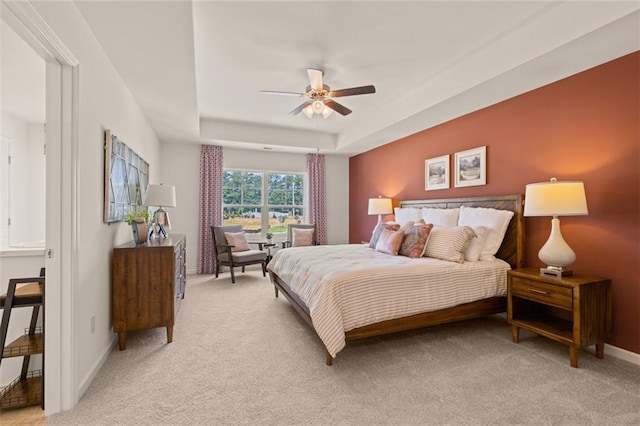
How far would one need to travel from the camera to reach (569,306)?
2342 millimetres

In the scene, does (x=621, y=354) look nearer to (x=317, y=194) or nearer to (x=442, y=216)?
(x=442, y=216)

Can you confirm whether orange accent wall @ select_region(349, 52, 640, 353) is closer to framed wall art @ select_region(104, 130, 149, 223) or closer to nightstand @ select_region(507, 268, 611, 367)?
nightstand @ select_region(507, 268, 611, 367)

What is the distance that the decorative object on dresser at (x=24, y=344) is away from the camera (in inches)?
69.9

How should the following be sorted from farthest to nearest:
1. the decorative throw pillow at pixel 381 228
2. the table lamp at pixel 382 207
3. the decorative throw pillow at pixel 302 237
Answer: the decorative throw pillow at pixel 302 237
the table lamp at pixel 382 207
the decorative throw pillow at pixel 381 228

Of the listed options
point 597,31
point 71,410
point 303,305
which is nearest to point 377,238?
point 303,305

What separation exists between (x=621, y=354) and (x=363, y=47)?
11.4 feet

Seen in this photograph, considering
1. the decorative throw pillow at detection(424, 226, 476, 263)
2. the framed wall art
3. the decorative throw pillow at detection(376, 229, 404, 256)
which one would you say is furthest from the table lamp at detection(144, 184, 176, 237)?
the decorative throw pillow at detection(424, 226, 476, 263)

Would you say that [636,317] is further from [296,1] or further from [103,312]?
[103,312]

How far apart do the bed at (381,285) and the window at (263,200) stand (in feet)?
9.35

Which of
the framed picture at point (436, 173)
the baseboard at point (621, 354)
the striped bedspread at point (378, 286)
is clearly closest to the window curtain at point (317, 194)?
the framed picture at point (436, 173)

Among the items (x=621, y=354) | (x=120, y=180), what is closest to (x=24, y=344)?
(x=120, y=180)

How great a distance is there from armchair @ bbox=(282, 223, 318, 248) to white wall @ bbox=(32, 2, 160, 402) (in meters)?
3.47

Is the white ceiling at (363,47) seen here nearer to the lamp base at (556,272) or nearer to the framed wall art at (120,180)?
the framed wall art at (120,180)

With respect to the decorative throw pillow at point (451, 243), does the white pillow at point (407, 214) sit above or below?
above
